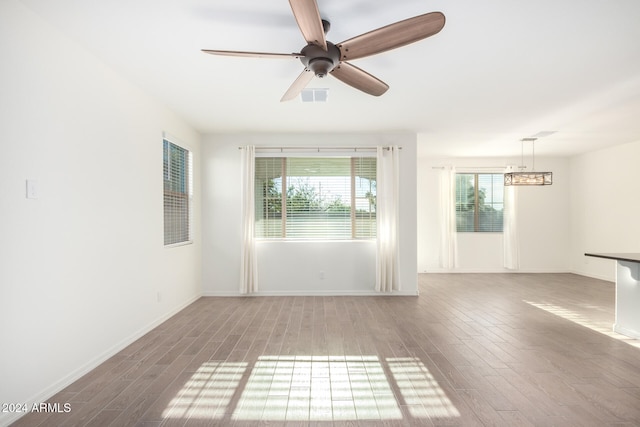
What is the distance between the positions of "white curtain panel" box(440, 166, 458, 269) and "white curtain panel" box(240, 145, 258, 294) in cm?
449

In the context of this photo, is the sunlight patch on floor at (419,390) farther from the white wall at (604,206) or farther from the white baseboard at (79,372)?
the white wall at (604,206)

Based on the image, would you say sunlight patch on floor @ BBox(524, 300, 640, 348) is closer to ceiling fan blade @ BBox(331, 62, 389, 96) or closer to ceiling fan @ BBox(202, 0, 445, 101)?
ceiling fan blade @ BBox(331, 62, 389, 96)

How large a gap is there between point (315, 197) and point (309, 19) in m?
3.84

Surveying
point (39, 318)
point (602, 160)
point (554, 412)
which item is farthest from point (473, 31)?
point (602, 160)

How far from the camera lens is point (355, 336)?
3.48 m

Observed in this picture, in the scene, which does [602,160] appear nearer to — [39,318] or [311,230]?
[311,230]

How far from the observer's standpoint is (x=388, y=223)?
5266 mm

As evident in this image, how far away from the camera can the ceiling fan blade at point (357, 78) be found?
7.94ft

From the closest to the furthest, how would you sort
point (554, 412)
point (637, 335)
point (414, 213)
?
point (554, 412) → point (637, 335) → point (414, 213)

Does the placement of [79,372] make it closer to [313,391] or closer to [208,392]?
[208,392]

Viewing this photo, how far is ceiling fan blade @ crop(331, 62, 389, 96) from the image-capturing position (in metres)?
2.42

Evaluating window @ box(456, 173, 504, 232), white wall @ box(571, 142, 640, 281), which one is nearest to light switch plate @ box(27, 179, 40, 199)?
window @ box(456, 173, 504, 232)

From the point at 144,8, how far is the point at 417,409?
3191mm

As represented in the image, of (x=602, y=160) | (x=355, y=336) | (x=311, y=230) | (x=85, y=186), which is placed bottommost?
(x=355, y=336)
